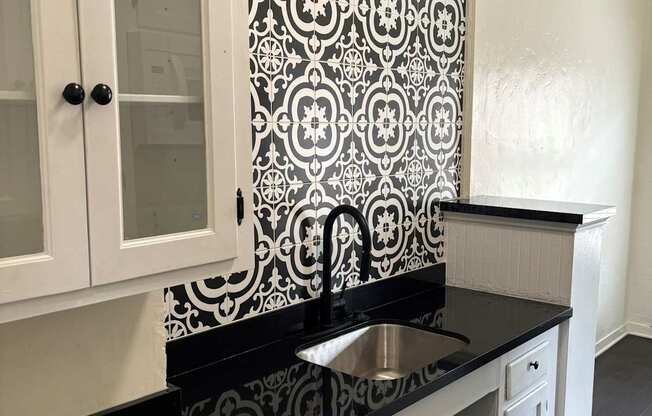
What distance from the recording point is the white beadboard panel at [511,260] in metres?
2.28

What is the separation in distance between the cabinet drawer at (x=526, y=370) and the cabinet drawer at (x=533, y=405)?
0.03 metres

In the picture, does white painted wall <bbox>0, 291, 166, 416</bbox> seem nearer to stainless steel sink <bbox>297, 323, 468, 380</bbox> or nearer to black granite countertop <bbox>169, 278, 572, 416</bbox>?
black granite countertop <bbox>169, 278, 572, 416</bbox>

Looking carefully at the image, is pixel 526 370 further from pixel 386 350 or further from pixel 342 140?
pixel 342 140

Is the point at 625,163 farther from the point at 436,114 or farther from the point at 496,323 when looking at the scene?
the point at 496,323

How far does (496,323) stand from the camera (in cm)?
210

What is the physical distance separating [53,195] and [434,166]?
1.76 meters

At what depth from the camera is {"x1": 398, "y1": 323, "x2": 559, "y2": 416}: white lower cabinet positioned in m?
1.72

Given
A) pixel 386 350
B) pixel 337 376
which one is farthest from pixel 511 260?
pixel 337 376

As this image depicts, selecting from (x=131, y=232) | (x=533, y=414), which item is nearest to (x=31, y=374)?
(x=131, y=232)

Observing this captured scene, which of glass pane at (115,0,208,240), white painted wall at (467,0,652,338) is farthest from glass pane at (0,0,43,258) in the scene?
white painted wall at (467,0,652,338)

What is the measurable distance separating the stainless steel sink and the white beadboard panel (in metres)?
0.50

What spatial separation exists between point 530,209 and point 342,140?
0.75 m

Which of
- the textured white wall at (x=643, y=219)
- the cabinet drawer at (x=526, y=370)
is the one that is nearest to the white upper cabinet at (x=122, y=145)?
the cabinet drawer at (x=526, y=370)

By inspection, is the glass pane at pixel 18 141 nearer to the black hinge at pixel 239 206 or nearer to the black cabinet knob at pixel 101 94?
the black cabinet knob at pixel 101 94
